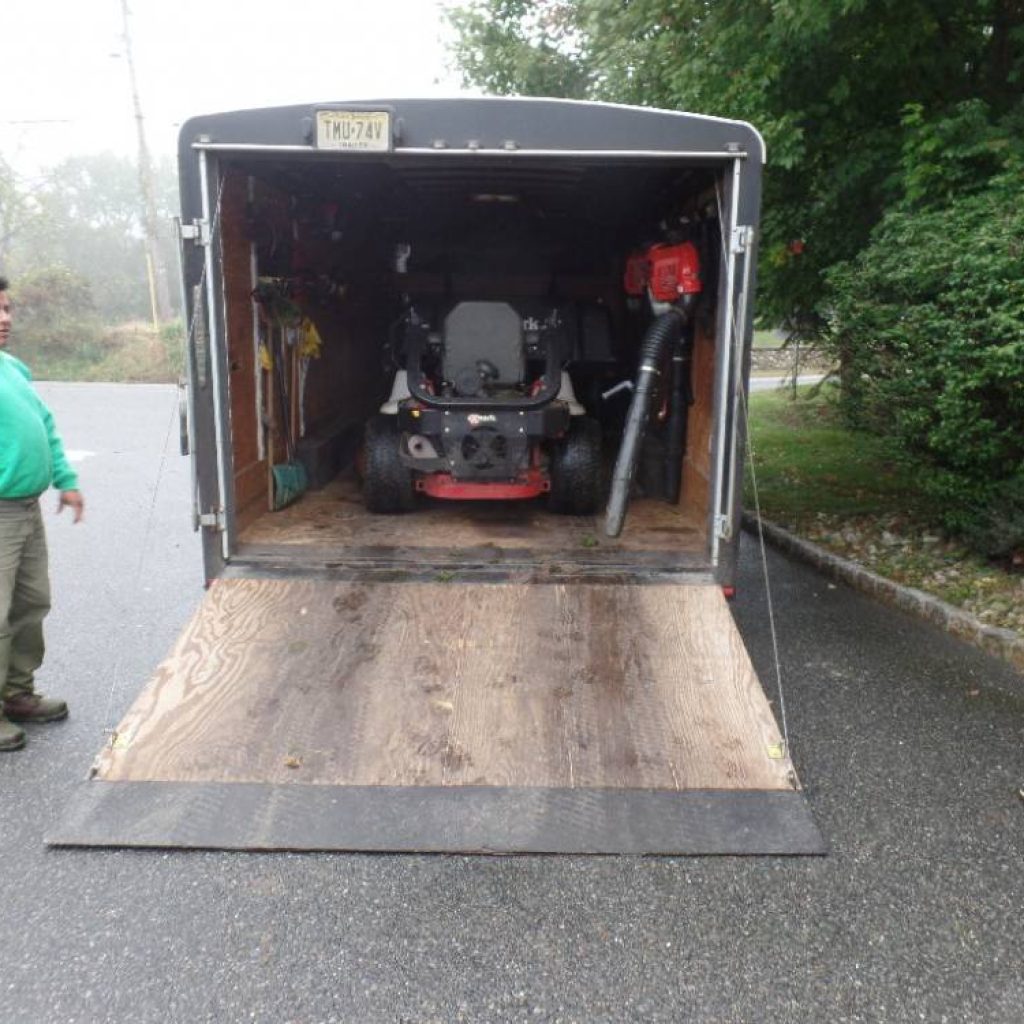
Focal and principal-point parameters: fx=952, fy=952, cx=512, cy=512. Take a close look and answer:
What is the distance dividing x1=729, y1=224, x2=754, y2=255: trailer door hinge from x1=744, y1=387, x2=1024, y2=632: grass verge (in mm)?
983

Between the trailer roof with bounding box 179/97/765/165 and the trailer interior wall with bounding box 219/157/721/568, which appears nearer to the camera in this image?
the trailer roof with bounding box 179/97/765/165

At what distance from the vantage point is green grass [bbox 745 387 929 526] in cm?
768

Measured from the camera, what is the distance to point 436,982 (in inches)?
106

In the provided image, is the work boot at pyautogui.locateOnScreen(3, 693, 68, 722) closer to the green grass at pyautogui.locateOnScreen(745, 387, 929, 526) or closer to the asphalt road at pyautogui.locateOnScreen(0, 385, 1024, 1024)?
the asphalt road at pyautogui.locateOnScreen(0, 385, 1024, 1024)

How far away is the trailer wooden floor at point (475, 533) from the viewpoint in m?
5.15

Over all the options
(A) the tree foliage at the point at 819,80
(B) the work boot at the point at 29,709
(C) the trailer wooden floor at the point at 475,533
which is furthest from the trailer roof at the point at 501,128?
(B) the work boot at the point at 29,709

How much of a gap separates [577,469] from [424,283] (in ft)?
13.3

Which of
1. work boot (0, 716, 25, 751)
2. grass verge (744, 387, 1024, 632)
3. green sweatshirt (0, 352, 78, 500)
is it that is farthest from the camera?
grass verge (744, 387, 1024, 632)

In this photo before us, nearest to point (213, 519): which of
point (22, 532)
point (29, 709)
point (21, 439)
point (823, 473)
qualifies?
point (22, 532)

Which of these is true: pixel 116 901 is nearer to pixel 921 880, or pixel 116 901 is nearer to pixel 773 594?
pixel 921 880

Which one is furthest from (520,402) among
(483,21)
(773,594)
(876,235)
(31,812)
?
(483,21)

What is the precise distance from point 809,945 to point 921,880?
59 centimetres

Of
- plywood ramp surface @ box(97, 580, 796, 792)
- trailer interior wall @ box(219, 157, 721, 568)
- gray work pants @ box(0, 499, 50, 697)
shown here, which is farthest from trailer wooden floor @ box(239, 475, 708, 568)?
gray work pants @ box(0, 499, 50, 697)

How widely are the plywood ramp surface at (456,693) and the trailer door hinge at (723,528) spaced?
12.7 inches
